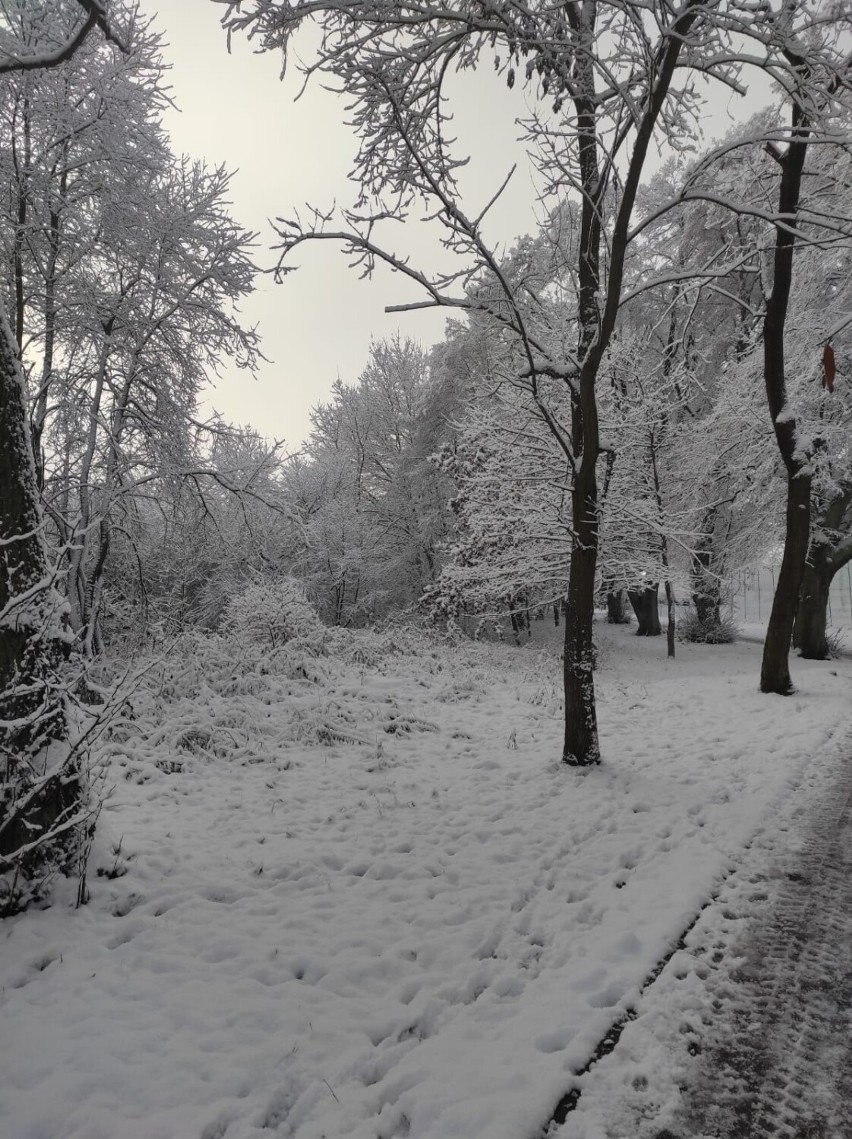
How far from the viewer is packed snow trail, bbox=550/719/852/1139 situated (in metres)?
2.45

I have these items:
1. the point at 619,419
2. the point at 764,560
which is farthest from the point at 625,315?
the point at 764,560

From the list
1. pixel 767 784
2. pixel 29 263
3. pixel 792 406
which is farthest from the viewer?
pixel 792 406

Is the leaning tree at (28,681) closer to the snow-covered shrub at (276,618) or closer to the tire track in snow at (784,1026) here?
the tire track in snow at (784,1026)

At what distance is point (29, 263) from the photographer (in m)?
9.47

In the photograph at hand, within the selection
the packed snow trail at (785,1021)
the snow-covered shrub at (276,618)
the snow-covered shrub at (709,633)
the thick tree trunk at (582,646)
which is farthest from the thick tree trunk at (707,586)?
the packed snow trail at (785,1021)

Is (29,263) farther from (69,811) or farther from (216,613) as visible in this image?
(216,613)

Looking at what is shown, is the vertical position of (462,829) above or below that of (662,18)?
below

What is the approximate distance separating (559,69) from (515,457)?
8.98 m

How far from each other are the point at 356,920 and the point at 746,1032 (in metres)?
2.20

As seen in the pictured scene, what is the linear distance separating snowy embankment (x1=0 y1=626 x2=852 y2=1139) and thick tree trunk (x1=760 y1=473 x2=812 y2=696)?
2544 mm

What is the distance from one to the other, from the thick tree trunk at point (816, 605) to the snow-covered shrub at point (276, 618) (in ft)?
39.7

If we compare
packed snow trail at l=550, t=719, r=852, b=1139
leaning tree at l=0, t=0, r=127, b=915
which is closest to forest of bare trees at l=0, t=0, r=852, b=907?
leaning tree at l=0, t=0, r=127, b=915

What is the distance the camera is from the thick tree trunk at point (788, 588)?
1075 centimetres

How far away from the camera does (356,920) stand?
3914 millimetres
